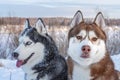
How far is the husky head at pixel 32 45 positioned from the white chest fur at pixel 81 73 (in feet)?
2.27

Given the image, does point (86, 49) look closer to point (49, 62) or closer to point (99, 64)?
point (99, 64)

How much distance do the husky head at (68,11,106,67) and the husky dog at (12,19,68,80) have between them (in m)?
0.66

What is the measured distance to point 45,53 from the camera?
679 centimetres

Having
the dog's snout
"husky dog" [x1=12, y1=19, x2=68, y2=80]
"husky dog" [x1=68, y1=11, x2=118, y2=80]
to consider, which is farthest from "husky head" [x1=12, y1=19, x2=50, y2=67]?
the dog's snout

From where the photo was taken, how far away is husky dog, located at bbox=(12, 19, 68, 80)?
265 inches

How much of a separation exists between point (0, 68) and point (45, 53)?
449cm

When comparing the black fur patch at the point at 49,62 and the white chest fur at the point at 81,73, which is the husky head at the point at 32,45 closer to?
the black fur patch at the point at 49,62

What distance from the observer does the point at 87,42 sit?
19.6 ft

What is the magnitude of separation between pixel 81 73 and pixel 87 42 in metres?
0.50

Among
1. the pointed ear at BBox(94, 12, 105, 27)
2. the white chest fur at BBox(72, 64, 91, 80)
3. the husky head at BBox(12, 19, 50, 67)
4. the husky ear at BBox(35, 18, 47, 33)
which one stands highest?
the pointed ear at BBox(94, 12, 105, 27)

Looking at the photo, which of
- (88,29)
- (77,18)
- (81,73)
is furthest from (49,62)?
(88,29)

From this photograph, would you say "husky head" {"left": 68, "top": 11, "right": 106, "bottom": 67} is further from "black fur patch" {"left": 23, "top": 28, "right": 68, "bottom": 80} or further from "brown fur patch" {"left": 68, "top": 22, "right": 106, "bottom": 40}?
"black fur patch" {"left": 23, "top": 28, "right": 68, "bottom": 80}

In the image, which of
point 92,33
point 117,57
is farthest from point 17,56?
point 117,57

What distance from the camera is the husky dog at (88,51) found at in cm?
600
